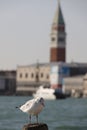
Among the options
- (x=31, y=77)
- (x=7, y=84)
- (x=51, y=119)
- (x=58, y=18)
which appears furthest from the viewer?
(x=7, y=84)

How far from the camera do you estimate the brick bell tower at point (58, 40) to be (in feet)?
342

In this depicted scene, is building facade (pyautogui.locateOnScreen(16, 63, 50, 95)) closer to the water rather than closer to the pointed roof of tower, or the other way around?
the pointed roof of tower

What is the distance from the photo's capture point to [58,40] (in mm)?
105125

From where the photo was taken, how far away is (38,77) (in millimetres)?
101812

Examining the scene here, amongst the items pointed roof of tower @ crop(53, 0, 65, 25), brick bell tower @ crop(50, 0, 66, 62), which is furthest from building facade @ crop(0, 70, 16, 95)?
pointed roof of tower @ crop(53, 0, 65, 25)

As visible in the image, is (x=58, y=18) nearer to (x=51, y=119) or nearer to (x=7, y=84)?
(x=7, y=84)

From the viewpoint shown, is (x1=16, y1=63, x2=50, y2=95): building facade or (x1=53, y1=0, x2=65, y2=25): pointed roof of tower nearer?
(x1=16, y1=63, x2=50, y2=95): building facade

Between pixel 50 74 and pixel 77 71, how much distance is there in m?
4.47

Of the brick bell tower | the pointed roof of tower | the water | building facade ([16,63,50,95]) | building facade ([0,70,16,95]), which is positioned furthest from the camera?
building facade ([0,70,16,95])

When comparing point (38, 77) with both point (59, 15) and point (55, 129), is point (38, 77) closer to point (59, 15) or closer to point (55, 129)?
point (59, 15)

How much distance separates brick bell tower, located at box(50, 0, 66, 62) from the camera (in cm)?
10438

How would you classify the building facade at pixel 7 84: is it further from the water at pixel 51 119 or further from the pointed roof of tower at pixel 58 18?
A: the water at pixel 51 119

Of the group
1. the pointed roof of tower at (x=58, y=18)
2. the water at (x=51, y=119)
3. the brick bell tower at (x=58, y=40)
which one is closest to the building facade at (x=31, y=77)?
the brick bell tower at (x=58, y=40)

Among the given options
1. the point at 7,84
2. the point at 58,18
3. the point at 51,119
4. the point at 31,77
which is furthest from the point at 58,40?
the point at 51,119
